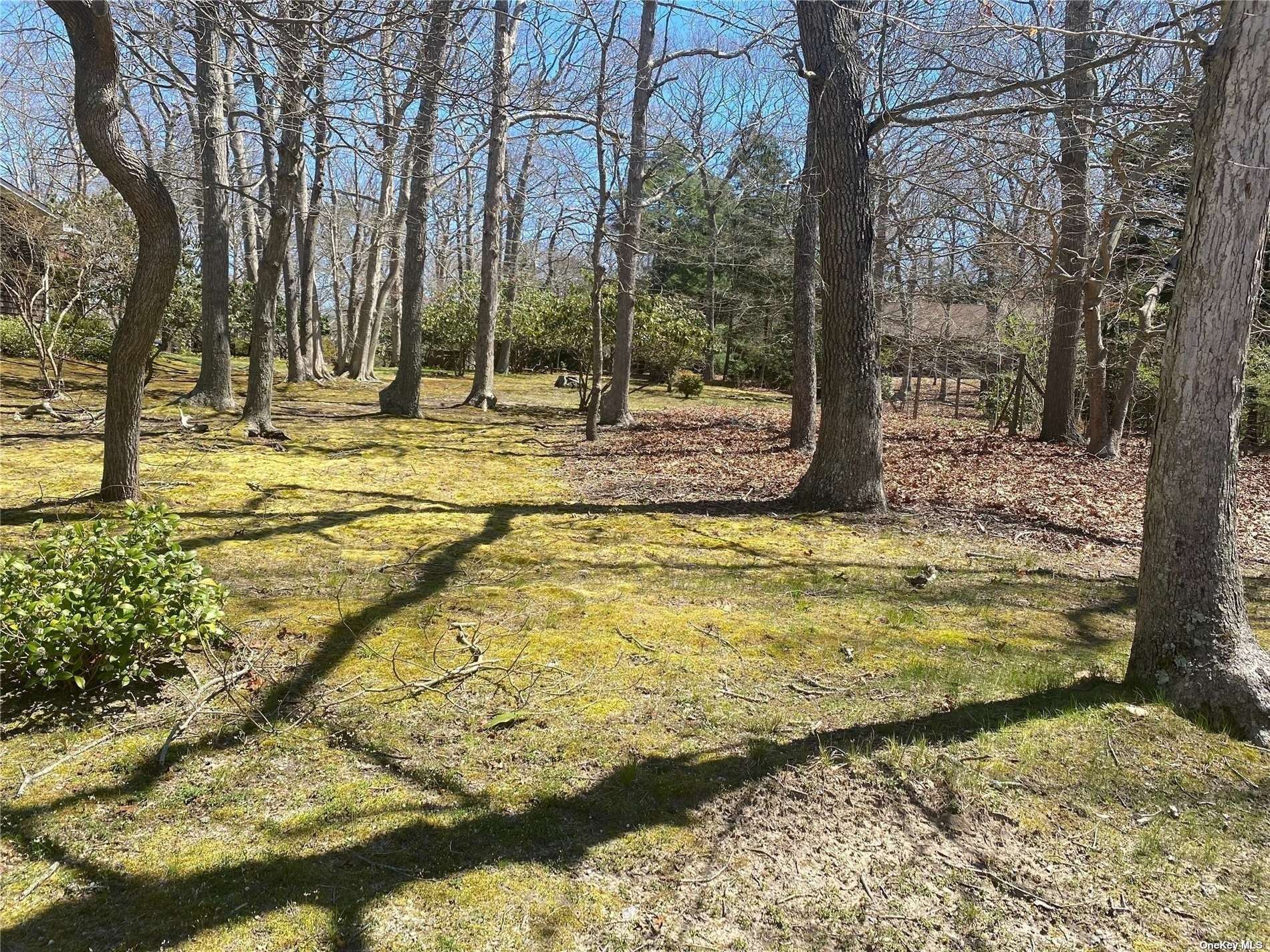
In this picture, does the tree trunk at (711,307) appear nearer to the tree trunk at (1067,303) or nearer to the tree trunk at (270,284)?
the tree trunk at (1067,303)

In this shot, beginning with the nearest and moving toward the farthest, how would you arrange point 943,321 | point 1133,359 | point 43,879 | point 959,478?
point 43,879
point 959,478
point 1133,359
point 943,321

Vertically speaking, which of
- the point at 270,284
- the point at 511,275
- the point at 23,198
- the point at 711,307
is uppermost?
the point at 511,275

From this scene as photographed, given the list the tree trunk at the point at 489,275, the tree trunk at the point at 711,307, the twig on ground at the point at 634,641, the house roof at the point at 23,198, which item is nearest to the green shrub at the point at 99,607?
the twig on ground at the point at 634,641

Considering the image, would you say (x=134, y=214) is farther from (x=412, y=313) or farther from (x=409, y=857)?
(x=412, y=313)

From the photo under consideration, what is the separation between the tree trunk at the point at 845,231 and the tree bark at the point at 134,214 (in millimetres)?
4963

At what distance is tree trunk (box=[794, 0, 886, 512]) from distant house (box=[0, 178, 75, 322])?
11.6 meters

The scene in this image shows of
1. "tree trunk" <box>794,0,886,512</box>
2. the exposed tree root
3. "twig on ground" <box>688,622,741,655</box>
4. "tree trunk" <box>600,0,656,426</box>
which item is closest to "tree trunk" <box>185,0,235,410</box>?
"tree trunk" <box>600,0,656,426</box>

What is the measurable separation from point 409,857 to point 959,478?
787 centimetres

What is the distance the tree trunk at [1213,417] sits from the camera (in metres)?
2.84

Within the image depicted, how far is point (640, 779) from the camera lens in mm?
2623

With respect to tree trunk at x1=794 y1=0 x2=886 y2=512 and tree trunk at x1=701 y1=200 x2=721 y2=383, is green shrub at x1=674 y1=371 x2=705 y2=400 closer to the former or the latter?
tree trunk at x1=701 y1=200 x2=721 y2=383

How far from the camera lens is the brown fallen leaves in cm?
680

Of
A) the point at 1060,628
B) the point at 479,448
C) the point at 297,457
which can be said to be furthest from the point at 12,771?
the point at 479,448

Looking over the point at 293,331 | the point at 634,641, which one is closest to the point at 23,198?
the point at 293,331
